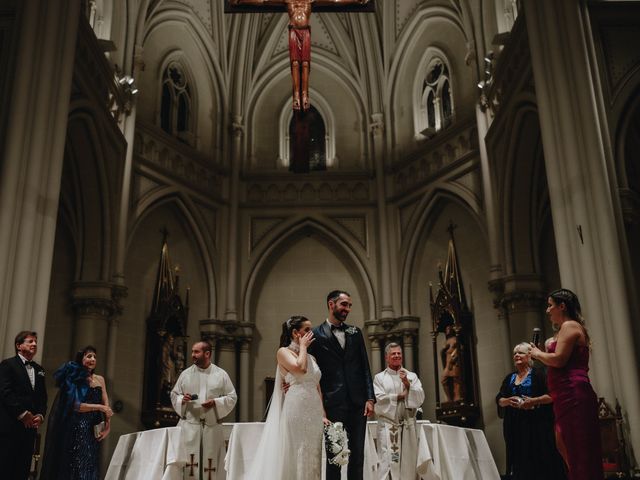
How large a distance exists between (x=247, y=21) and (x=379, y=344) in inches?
332

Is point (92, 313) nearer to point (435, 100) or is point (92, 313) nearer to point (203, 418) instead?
point (203, 418)

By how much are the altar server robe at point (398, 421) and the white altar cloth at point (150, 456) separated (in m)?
2.23

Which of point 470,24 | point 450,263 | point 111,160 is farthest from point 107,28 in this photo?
point 450,263

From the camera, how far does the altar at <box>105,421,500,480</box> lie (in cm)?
789

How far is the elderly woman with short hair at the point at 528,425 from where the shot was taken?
6383 mm

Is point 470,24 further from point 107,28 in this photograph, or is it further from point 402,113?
point 107,28

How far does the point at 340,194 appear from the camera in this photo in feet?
55.5

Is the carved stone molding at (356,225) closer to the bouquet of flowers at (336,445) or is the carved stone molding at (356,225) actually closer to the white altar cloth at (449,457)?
the white altar cloth at (449,457)

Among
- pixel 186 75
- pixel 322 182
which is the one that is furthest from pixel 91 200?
pixel 322 182

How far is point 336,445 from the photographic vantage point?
18.3 ft

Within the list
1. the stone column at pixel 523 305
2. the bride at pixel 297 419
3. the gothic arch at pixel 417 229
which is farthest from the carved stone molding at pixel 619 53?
the bride at pixel 297 419

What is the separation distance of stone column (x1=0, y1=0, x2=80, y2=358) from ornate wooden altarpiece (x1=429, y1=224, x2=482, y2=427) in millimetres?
7773

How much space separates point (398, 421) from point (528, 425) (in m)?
1.89

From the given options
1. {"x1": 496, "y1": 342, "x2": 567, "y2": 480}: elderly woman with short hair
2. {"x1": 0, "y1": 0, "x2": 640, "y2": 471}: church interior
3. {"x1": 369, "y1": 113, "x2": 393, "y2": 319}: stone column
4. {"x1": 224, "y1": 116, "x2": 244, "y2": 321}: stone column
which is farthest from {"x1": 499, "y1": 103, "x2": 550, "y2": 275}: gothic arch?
{"x1": 496, "y1": 342, "x2": 567, "y2": 480}: elderly woman with short hair
